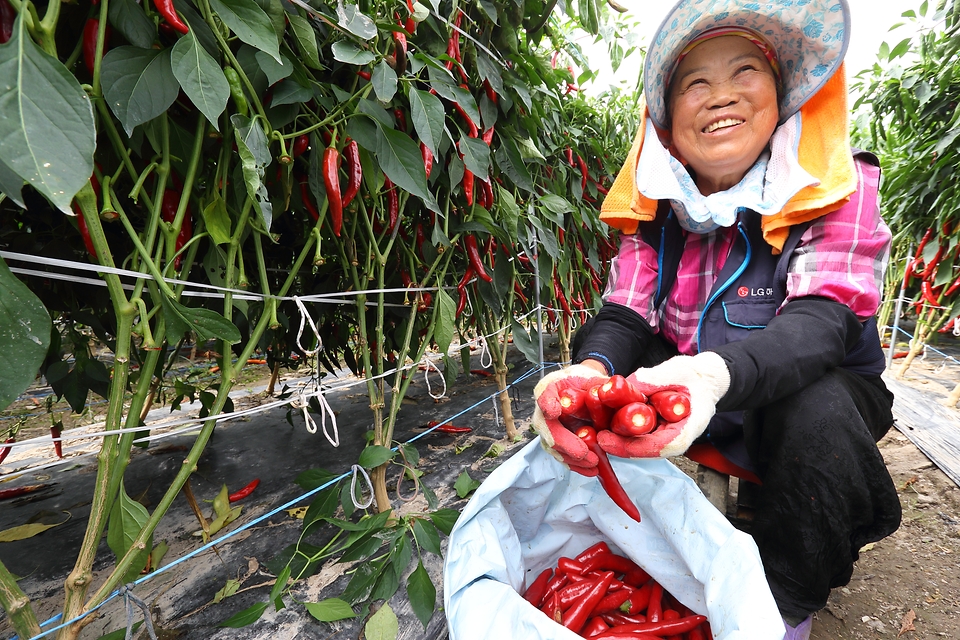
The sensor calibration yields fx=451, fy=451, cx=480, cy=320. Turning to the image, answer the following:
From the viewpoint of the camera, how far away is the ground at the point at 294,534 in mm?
1139

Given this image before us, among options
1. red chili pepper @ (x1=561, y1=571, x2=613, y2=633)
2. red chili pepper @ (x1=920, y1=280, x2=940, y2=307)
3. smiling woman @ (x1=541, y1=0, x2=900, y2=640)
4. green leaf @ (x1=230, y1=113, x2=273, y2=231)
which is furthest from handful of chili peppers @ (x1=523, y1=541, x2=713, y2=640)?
red chili pepper @ (x1=920, y1=280, x2=940, y2=307)

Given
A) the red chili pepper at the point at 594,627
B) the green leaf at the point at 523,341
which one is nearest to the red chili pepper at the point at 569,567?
the red chili pepper at the point at 594,627

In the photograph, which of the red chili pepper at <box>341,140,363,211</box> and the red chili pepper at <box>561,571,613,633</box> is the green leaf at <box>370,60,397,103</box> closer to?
the red chili pepper at <box>341,140,363,211</box>

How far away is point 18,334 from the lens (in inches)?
22.2

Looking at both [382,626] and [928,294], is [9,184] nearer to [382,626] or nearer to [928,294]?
[382,626]

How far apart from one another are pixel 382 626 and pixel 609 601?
20.3 inches

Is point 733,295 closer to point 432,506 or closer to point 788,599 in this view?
point 788,599

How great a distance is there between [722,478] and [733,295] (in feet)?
1.72

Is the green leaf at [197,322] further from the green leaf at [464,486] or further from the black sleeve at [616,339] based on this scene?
the green leaf at [464,486]

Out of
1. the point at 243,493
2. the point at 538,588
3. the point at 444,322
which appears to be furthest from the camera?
the point at 243,493

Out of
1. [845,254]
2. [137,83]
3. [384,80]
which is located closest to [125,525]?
[137,83]

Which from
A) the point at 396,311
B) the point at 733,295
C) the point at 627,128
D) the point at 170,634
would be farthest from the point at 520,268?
the point at 170,634

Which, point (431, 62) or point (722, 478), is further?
point (722, 478)

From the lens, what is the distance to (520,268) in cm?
219
